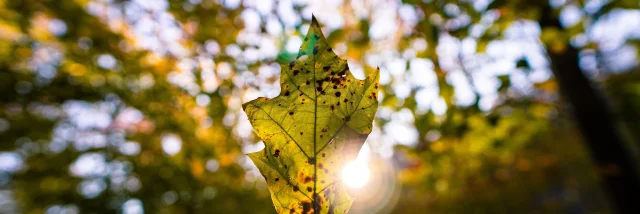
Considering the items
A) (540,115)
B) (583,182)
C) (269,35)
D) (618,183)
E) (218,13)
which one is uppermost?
(583,182)

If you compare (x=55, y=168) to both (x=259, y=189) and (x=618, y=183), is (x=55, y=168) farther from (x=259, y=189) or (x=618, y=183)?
(x=618, y=183)

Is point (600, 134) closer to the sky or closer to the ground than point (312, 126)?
closer to the sky

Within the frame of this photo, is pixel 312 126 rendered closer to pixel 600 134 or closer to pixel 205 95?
pixel 205 95

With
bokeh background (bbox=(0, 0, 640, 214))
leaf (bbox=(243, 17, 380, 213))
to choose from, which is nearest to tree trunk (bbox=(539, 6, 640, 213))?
bokeh background (bbox=(0, 0, 640, 214))

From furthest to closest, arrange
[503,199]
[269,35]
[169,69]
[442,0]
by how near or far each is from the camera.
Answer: [503,199], [169,69], [269,35], [442,0]

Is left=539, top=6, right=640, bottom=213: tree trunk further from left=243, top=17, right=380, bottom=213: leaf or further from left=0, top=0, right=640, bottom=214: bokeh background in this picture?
left=243, top=17, right=380, bottom=213: leaf

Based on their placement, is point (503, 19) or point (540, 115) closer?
point (503, 19)

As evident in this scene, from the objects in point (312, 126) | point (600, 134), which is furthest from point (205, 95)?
point (600, 134)

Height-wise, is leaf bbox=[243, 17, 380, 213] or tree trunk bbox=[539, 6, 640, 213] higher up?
tree trunk bbox=[539, 6, 640, 213]

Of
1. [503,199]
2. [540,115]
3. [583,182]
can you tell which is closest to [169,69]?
[540,115]
